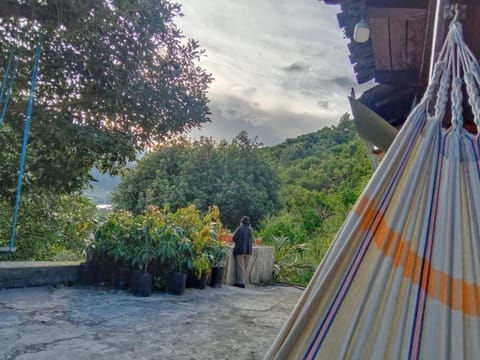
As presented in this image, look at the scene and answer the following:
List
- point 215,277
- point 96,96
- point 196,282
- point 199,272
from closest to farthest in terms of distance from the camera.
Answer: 1. point 96,96
2. point 199,272
3. point 196,282
4. point 215,277

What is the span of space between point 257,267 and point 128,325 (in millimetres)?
3822

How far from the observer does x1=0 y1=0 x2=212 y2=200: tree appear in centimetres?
379

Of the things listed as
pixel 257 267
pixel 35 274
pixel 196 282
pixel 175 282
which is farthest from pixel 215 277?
pixel 35 274

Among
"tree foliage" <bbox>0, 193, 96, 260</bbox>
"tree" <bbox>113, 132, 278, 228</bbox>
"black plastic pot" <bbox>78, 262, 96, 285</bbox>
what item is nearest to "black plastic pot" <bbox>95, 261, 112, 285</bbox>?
"black plastic pot" <bbox>78, 262, 96, 285</bbox>

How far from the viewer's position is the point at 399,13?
75.9 inches

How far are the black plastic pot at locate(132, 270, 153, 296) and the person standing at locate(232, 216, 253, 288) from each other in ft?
6.99

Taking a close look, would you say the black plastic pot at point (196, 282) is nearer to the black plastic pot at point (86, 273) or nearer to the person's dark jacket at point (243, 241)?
the black plastic pot at point (86, 273)

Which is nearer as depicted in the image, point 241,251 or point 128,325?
point 128,325

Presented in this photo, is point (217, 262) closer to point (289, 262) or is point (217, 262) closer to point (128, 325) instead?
point (128, 325)

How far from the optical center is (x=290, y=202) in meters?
13.3

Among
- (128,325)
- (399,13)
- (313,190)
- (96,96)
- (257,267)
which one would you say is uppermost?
(313,190)

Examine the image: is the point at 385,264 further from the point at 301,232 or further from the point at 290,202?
the point at 290,202

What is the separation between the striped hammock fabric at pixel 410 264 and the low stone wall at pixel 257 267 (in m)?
5.07

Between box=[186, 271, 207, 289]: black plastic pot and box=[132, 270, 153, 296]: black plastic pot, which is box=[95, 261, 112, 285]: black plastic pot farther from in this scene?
box=[186, 271, 207, 289]: black plastic pot
